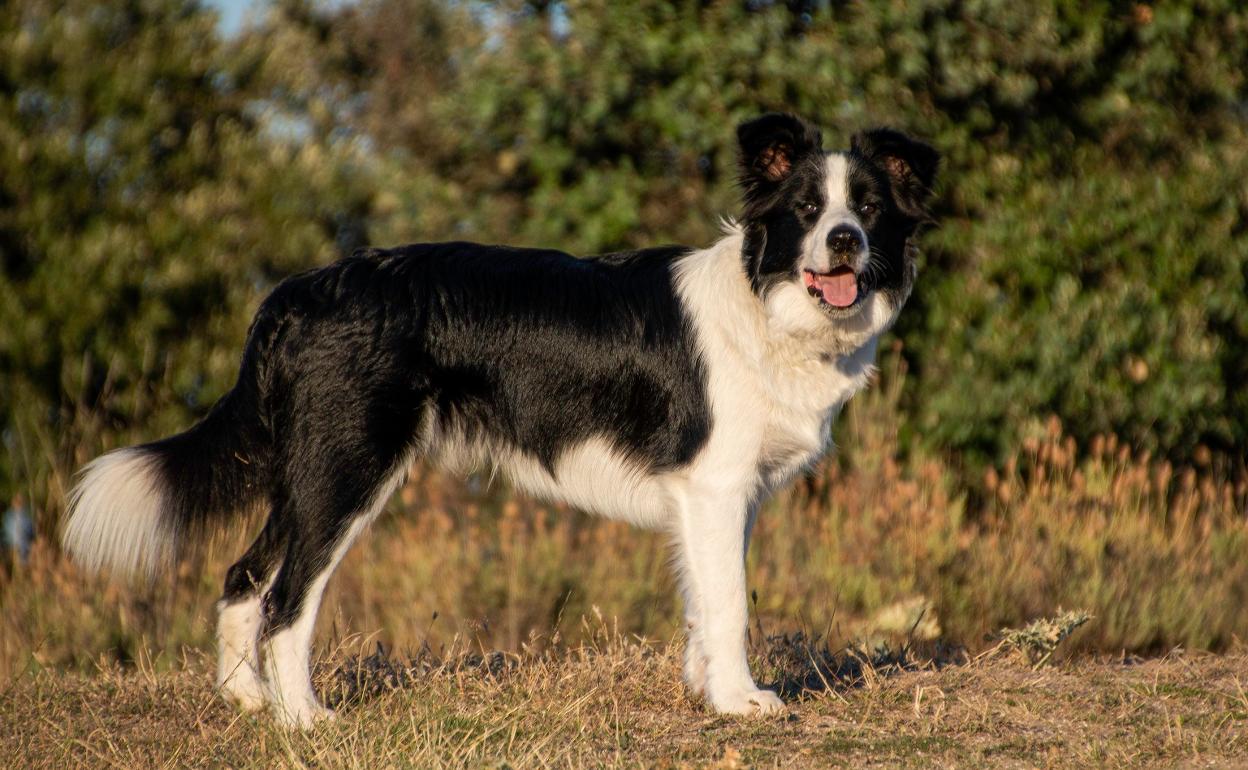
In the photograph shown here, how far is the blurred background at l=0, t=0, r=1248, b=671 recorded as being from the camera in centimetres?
771

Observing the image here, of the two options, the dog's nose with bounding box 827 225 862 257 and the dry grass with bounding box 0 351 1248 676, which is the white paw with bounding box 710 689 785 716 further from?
the dry grass with bounding box 0 351 1248 676

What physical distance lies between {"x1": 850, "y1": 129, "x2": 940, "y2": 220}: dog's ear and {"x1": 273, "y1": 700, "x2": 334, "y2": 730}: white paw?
273 cm

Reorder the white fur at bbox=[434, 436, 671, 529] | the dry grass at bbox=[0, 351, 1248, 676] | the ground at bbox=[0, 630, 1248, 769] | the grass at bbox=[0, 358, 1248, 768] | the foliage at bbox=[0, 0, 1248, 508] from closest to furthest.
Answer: the ground at bbox=[0, 630, 1248, 769] → the grass at bbox=[0, 358, 1248, 768] → the white fur at bbox=[434, 436, 671, 529] → the dry grass at bbox=[0, 351, 1248, 676] → the foliage at bbox=[0, 0, 1248, 508]

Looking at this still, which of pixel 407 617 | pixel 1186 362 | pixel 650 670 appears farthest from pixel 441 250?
pixel 1186 362

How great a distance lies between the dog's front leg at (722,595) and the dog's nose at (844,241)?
931mm

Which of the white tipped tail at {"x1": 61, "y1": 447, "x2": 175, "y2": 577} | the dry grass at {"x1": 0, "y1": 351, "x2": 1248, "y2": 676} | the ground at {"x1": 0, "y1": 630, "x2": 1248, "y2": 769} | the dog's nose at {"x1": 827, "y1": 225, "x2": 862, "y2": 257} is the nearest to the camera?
the ground at {"x1": 0, "y1": 630, "x2": 1248, "y2": 769}

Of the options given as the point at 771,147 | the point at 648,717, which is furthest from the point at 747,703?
the point at 771,147

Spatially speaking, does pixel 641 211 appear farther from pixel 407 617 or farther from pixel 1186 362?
pixel 1186 362

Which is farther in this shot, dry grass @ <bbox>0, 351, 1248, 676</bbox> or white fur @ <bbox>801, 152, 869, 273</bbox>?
dry grass @ <bbox>0, 351, 1248, 676</bbox>

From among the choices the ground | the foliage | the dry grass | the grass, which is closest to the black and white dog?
the ground

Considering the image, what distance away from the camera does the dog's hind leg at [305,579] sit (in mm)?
4871

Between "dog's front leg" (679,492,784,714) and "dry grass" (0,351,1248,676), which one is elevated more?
"dog's front leg" (679,492,784,714)

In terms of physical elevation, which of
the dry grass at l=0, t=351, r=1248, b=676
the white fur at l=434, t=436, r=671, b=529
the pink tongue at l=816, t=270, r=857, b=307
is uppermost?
the pink tongue at l=816, t=270, r=857, b=307

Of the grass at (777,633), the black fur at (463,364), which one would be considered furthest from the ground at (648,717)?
the black fur at (463,364)
